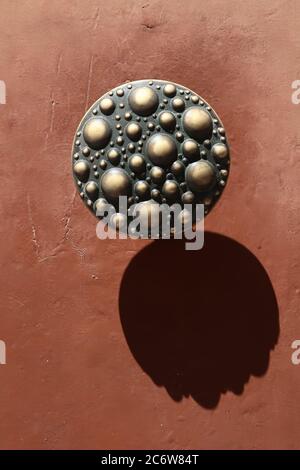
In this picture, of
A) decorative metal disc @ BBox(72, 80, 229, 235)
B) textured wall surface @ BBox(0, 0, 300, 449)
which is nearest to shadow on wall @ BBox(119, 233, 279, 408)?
textured wall surface @ BBox(0, 0, 300, 449)

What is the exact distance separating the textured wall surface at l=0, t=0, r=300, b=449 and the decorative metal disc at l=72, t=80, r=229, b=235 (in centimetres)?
37

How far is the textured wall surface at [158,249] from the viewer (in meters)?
1.99

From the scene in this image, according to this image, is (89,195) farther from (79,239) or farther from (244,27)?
(244,27)

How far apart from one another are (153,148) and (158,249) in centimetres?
52

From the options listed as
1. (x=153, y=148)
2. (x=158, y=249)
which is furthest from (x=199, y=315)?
(x=153, y=148)

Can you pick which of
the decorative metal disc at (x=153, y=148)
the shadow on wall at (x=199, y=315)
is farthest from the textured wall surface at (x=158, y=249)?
the decorative metal disc at (x=153, y=148)

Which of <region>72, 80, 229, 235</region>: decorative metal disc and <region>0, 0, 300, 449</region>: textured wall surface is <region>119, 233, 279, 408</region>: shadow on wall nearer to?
<region>0, 0, 300, 449</region>: textured wall surface

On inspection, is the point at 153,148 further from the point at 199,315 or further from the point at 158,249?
the point at 199,315

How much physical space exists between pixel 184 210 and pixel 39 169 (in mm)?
679

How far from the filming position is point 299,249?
199 centimetres

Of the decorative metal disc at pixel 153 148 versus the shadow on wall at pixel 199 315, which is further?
the shadow on wall at pixel 199 315

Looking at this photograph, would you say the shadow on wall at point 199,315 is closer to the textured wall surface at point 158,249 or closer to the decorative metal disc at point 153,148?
the textured wall surface at point 158,249

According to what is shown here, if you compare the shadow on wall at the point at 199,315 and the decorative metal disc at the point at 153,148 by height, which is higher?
the decorative metal disc at the point at 153,148

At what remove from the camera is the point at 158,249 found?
198cm
